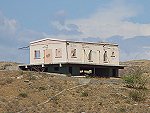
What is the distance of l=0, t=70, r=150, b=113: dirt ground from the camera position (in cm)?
3584

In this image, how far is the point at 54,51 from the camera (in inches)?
2293

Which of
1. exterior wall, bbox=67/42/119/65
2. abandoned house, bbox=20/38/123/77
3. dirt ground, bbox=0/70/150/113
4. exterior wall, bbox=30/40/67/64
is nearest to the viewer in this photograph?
dirt ground, bbox=0/70/150/113

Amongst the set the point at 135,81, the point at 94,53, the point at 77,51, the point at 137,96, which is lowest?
the point at 137,96

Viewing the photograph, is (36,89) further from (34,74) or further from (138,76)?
(138,76)

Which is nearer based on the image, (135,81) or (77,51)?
(135,81)

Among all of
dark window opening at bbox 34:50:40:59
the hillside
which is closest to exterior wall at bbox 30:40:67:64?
dark window opening at bbox 34:50:40:59

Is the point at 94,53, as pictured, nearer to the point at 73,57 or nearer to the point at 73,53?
the point at 73,53

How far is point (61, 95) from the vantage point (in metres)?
40.3

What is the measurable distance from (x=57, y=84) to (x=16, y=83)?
15.3 feet

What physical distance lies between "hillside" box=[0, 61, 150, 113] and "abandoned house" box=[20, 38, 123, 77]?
8266mm

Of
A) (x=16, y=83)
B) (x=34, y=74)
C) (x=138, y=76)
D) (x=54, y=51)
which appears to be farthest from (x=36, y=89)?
(x=54, y=51)

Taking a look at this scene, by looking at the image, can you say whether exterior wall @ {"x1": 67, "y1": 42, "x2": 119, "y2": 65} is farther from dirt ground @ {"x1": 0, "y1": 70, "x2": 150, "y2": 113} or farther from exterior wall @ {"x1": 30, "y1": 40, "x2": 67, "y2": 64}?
dirt ground @ {"x1": 0, "y1": 70, "x2": 150, "y2": 113}

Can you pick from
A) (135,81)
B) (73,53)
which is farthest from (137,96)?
(73,53)

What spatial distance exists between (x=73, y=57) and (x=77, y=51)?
3.75 feet
